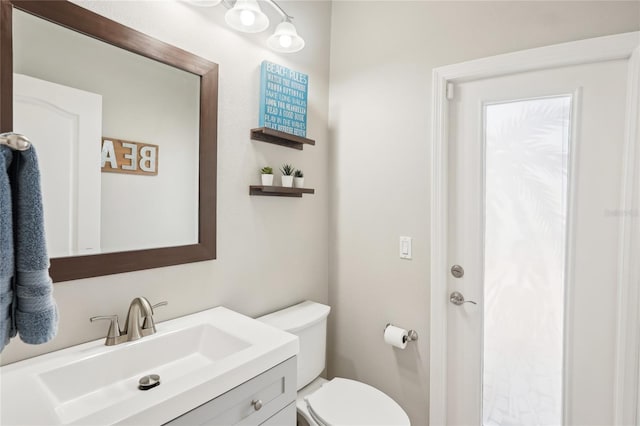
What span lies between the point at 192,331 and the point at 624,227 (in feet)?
Result: 5.72

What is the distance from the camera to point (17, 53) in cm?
90

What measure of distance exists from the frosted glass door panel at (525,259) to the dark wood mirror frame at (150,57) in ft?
4.28

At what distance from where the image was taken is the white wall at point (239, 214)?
3.53 ft

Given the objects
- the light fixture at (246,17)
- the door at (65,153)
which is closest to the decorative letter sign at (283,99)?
the light fixture at (246,17)

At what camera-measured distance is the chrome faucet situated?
1036 millimetres

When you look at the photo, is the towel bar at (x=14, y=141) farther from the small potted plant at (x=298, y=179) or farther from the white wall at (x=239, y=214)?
the small potted plant at (x=298, y=179)

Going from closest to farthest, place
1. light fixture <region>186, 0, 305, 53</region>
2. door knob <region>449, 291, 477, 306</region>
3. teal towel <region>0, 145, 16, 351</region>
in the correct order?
teal towel <region>0, 145, 16, 351</region> < light fixture <region>186, 0, 305, 53</region> < door knob <region>449, 291, 477, 306</region>

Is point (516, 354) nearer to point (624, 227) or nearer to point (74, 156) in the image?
point (624, 227)

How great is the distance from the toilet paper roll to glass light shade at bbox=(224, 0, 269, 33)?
1614 millimetres

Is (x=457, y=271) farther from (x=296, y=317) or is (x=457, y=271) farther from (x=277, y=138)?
(x=277, y=138)

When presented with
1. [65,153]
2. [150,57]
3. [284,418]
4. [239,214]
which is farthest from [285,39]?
[284,418]

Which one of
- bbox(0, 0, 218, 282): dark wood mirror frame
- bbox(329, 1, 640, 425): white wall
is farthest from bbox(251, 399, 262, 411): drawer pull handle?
bbox(329, 1, 640, 425): white wall

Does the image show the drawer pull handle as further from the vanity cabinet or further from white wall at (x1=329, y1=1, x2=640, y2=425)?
white wall at (x1=329, y1=1, x2=640, y2=425)

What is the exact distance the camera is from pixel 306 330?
5.14 feet
